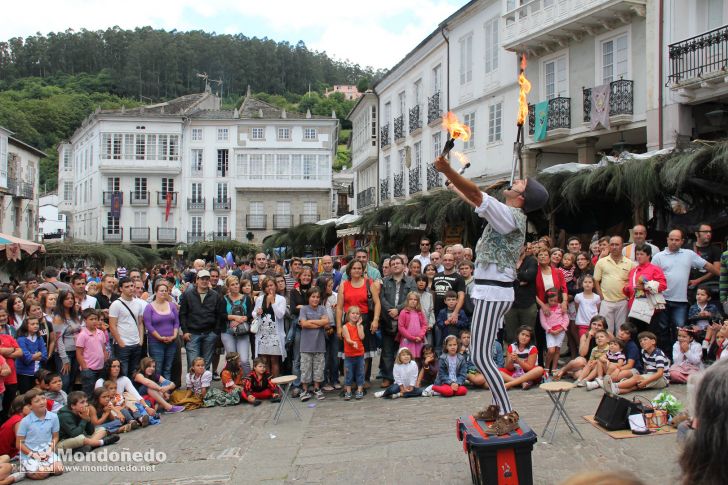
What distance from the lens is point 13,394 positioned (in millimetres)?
7512

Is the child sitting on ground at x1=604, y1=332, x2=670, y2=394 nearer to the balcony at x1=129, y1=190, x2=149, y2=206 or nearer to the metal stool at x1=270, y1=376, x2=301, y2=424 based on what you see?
the metal stool at x1=270, y1=376, x2=301, y2=424

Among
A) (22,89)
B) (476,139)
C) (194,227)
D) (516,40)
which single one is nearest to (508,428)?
(516,40)

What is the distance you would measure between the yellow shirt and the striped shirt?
40.1 inches

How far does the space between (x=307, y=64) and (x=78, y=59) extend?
125ft

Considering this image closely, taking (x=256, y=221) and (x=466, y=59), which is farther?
(x=256, y=221)

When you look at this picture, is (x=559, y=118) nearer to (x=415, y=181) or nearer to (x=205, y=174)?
(x=415, y=181)

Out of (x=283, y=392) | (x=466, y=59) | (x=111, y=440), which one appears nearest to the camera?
(x=111, y=440)

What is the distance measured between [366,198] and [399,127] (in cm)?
688

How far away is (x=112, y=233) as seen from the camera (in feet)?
164

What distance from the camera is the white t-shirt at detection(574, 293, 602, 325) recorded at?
910cm

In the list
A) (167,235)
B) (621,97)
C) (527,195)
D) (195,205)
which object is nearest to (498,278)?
(527,195)

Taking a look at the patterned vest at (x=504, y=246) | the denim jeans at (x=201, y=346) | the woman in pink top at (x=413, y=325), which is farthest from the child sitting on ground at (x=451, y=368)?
the patterned vest at (x=504, y=246)

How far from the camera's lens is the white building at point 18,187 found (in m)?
36.2

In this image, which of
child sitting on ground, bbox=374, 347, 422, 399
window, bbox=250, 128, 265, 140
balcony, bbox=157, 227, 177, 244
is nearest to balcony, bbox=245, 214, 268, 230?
balcony, bbox=157, 227, 177, 244
